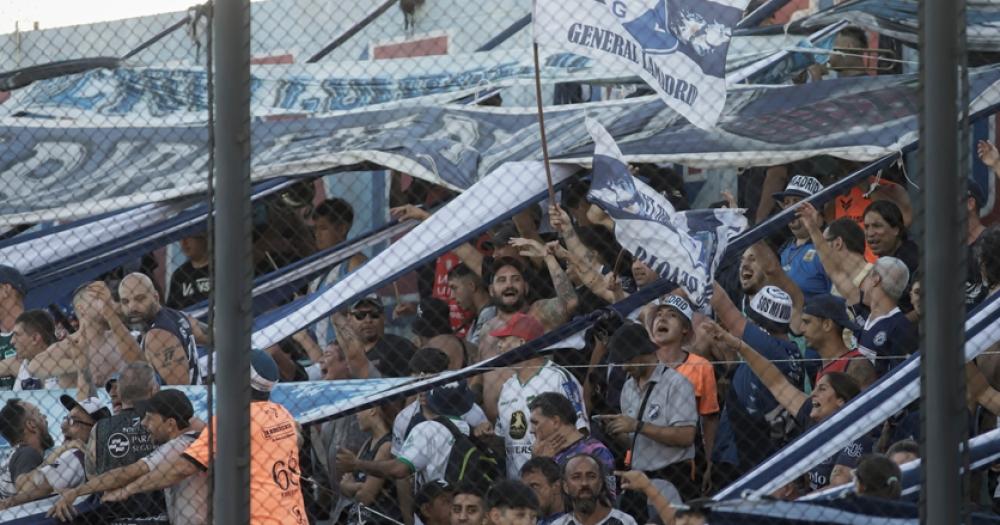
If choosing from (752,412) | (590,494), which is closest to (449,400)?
A: (590,494)

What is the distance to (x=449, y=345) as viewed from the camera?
23.5 ft

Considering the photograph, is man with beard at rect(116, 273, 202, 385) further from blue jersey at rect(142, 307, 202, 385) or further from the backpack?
the backpack

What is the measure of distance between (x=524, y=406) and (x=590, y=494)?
66 cm

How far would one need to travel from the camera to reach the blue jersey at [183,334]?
6.82m

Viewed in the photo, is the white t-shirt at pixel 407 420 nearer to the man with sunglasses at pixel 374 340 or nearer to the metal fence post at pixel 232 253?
the man with sunglasses at pixel 374 340

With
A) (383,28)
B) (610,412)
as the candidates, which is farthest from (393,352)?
(383,28)

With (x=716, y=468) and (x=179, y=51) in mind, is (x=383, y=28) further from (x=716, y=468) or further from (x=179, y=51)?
(x=716, y=468)

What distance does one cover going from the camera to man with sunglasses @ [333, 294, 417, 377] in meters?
7.19

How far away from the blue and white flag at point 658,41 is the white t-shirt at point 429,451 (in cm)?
160

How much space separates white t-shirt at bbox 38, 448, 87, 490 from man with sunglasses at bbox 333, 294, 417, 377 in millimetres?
1287

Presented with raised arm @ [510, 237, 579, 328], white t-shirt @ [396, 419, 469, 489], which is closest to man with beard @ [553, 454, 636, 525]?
white t-shirt @ [396, 419, 469, 489]

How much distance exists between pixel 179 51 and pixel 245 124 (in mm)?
5997

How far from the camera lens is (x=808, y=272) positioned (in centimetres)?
728

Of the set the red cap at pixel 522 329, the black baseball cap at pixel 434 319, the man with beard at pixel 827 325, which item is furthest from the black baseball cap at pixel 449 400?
the man with beard at pixel 827 325
